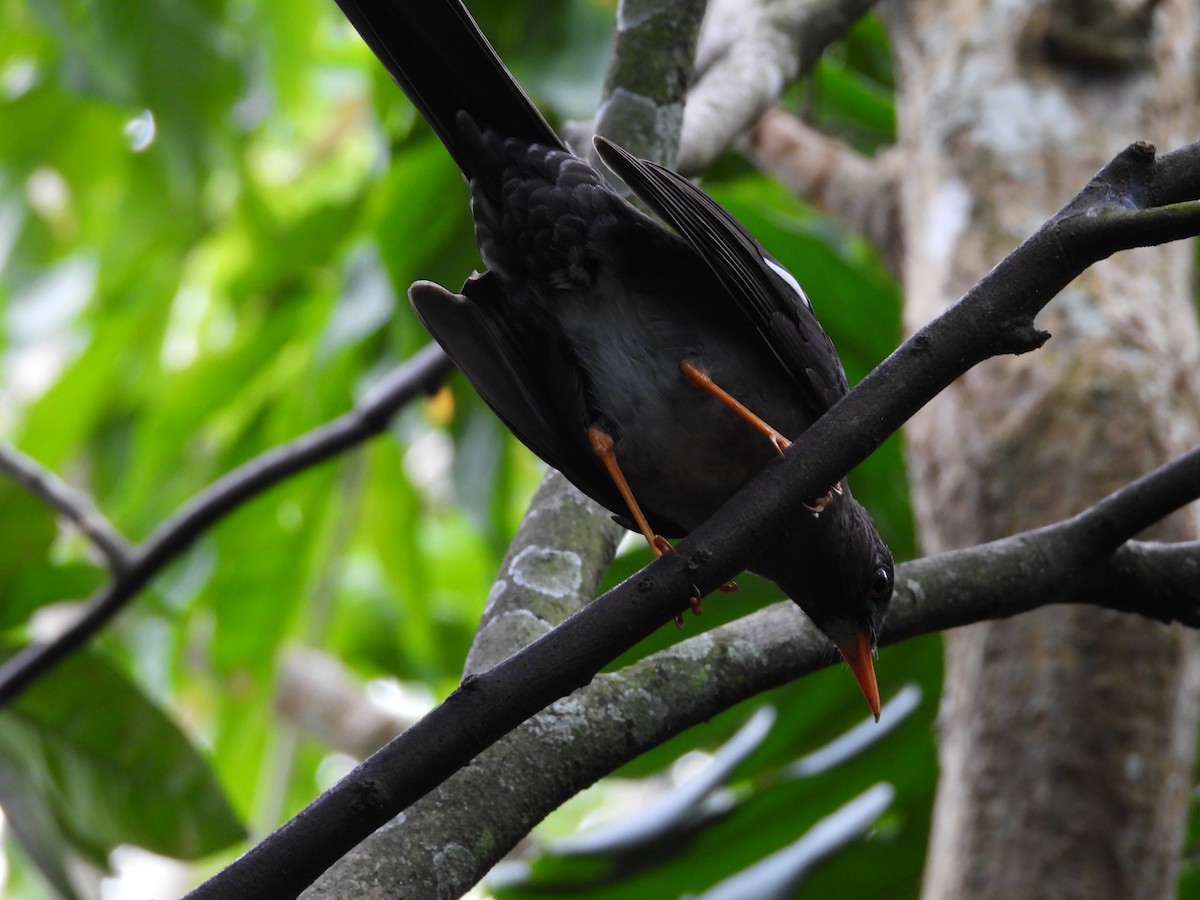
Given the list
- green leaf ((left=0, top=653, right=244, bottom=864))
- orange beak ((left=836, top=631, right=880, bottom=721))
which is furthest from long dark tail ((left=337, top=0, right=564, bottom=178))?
green leaf ((left=0, top=653, right=244, bottom=864))

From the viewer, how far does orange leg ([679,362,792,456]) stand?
2295mm

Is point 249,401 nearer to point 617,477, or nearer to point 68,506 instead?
point 68,506

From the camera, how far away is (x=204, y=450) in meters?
5.93

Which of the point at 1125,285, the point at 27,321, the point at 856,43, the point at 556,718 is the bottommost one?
the point at 1125,285

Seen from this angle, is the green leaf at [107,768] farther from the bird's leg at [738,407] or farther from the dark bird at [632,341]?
the bird's leg at [738,407]

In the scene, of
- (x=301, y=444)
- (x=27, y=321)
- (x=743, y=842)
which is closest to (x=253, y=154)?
(x=27, y=321)

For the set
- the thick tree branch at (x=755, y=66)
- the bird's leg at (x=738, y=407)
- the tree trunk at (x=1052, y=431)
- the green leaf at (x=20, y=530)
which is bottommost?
the tree trunk at (x=1052, y=431)

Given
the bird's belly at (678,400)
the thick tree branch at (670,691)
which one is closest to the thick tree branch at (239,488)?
the bird's belly at (678,400)

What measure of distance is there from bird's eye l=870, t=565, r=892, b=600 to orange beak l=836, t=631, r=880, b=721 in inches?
Answer: 4.7

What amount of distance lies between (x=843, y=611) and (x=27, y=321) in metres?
4.55

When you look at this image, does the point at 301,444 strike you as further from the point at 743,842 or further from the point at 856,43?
the point at 856,43

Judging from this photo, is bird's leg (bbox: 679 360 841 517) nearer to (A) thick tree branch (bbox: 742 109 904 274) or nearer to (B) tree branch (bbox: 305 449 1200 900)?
(B) tree branch (bbox: 305 449 1200 900)

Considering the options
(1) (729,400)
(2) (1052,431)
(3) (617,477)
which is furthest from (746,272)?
(2) (1052,431)

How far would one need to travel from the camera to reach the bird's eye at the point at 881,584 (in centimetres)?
240
